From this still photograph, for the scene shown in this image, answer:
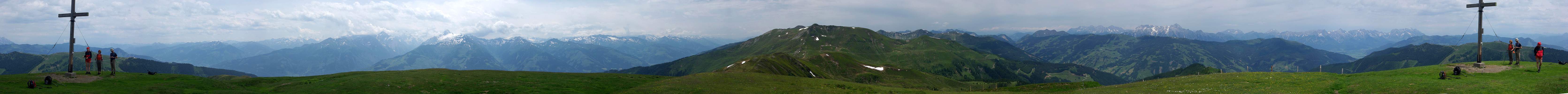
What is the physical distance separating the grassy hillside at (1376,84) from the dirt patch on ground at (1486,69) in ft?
1.99

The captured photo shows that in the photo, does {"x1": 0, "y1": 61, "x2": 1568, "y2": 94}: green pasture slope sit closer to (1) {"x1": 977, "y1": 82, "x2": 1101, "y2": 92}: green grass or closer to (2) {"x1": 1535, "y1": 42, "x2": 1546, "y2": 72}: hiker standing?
(1) {"x1": 977, "y1": 82, "x2": 1101, "y2": 92}: green grass

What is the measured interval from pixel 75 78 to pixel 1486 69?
111 m

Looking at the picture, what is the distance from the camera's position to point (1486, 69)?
54.0m

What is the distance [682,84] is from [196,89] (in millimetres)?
40210

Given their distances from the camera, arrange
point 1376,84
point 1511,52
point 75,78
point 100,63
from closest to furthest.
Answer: point 1376,84 < point 75,78 < point 100,63 < point 1511,52

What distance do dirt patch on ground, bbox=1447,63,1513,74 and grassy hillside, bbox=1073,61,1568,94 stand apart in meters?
0.61

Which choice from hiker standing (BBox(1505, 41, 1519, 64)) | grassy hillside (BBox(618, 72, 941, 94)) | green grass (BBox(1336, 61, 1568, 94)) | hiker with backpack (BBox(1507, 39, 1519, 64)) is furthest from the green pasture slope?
hiker standing (BBox(1505, 41, 1519, 64))

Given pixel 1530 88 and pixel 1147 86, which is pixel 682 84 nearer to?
pixel 1147 86

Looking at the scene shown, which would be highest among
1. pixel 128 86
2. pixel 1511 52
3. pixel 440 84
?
pixel 1511 52

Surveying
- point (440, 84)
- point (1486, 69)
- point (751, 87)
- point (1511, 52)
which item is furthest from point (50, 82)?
point (1511, 52)

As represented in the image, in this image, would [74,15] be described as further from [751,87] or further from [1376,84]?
[1376,84]

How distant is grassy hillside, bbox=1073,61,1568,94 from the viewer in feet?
131

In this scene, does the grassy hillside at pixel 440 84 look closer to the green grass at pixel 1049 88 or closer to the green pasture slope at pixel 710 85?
the green pasture slope at pixel 710 85

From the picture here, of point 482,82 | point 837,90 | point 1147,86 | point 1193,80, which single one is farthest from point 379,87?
point 1193,80
